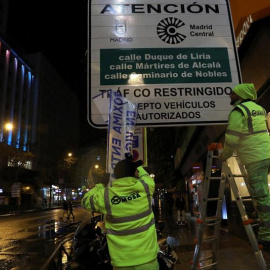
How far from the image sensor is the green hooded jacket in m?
2.71

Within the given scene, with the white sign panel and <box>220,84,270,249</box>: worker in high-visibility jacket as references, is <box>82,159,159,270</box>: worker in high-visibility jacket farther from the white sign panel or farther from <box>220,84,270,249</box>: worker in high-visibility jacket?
<box>220,84,270,249</box>: worker in high-visibility jacket

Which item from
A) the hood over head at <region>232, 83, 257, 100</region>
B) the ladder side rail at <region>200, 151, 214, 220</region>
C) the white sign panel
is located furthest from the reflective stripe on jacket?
the white sign panel

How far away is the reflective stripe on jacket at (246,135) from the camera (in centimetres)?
272

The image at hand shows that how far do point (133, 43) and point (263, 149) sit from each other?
186 cm

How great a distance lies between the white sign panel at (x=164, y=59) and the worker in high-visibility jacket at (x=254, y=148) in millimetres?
434

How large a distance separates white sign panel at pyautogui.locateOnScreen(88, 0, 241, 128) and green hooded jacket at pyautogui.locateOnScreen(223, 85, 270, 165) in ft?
1.42

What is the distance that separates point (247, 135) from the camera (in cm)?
278

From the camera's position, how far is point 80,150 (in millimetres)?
117688

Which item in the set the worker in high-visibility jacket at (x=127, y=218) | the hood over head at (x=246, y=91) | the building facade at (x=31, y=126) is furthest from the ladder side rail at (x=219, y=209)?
the building facade at (x=31, y=126)

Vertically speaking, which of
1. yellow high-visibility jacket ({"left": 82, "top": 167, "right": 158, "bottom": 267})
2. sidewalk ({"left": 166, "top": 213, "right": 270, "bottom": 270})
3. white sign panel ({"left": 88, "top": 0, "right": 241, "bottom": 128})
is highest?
white sign panel ({"left": 88, "top": 0, "right": 241, "bottom": 128})

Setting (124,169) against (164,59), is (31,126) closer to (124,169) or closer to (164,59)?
(164,59)

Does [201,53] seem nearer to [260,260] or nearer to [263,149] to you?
[263,149]

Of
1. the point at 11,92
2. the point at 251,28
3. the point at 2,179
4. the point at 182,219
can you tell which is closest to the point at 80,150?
the point at 11,92

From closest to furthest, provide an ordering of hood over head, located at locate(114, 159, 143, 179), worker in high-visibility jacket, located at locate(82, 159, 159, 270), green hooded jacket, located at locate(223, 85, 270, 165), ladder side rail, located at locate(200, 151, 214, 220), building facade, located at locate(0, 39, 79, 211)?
worker in high-visibility jacket, located at locate(82, 159, 159, 270) → hood over head, located at locate(114, 159, 143, 179) → green hooded jacket, located at locate(223, 85, 270, 165) → ladder side rail, located at locate(200, 151, 214, 220) → building facade, located at locate(0, 39, 79, 211)
